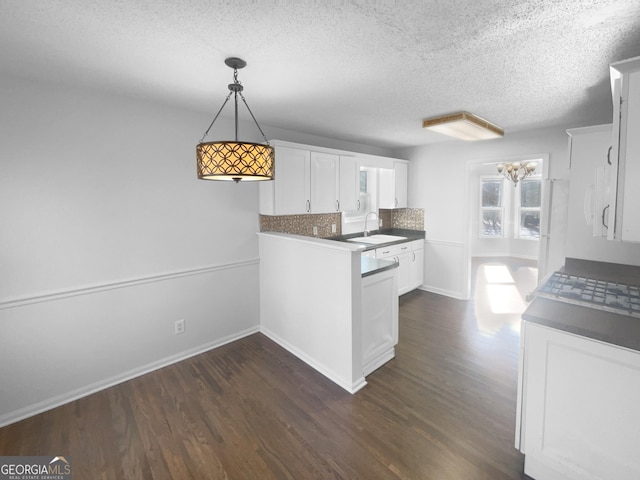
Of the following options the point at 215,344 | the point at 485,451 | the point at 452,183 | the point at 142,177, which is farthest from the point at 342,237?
the point at 485,451

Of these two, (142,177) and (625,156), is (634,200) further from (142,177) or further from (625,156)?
(142,177)

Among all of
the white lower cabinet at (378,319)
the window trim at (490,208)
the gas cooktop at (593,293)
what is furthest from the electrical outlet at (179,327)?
the window trim at (490,208)

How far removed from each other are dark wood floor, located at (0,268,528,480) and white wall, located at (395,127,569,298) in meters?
1.86

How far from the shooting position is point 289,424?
6.88ft

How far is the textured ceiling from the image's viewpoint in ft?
4.44

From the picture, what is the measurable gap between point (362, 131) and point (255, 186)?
153 centimetres

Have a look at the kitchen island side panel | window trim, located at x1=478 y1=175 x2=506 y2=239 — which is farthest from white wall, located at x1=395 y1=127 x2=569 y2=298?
window trim, located at x1=478 y1=175 x2=506 y2=239

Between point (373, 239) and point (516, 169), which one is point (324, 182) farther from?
point (516, 169)

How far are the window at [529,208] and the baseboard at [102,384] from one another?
7.43m

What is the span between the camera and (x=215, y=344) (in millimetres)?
3215

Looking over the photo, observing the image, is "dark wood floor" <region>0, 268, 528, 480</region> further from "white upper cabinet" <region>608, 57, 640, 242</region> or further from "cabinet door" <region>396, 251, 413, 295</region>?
"cabinet door" <region>396, 251, 413, 295</region>

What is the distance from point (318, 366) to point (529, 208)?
7.18m

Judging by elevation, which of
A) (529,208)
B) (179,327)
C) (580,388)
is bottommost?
(179,327)

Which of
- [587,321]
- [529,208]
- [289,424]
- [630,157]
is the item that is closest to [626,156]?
[630,157]
